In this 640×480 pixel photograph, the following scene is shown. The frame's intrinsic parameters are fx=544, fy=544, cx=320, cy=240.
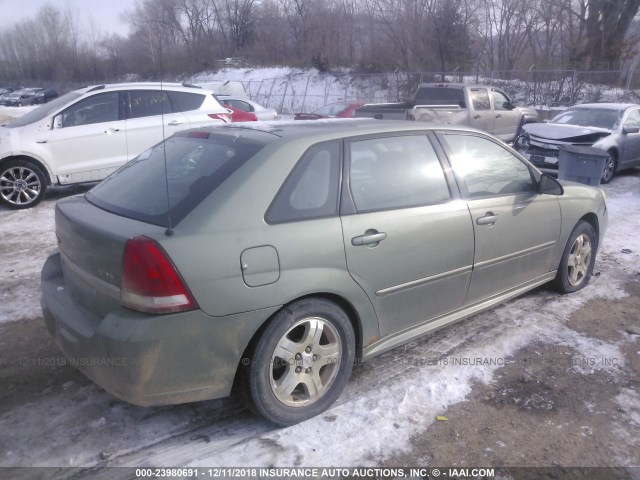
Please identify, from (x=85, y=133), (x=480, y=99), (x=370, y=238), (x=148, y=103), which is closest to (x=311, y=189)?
Answer: (x=370, y=238)

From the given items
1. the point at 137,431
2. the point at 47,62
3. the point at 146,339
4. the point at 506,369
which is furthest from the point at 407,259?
the point at 47,62

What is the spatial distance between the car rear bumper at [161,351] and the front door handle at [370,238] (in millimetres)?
666

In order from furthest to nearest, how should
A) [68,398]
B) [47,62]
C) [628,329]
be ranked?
1. [47,62]
2. [628,329]
3. [68,398]

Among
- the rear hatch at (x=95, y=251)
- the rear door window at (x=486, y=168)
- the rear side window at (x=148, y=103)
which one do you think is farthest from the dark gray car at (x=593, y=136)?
the rear hatch at (x=95, y=251)

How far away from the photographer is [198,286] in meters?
2.62

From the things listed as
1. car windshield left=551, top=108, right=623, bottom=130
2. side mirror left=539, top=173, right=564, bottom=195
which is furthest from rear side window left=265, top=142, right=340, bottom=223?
car windshield left=551, top=108, right=623, bottom=130

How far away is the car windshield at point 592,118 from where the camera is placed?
11.4 metres

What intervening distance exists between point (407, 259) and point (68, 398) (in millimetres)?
2254

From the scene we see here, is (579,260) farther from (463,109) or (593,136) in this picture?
(463,109)

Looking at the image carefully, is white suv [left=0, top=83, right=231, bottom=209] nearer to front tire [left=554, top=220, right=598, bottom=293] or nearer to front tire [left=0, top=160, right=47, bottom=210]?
front tire [left=0, top=160, right=47, bottom=210]

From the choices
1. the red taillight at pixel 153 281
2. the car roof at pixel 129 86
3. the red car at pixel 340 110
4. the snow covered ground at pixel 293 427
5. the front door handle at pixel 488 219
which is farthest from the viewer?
the red car at pixel 340 110

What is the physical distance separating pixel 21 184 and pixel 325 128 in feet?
20.8

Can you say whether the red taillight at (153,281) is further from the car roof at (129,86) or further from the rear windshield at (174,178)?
the car roof at (129,86)

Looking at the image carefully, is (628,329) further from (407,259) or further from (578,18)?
(578,18)
